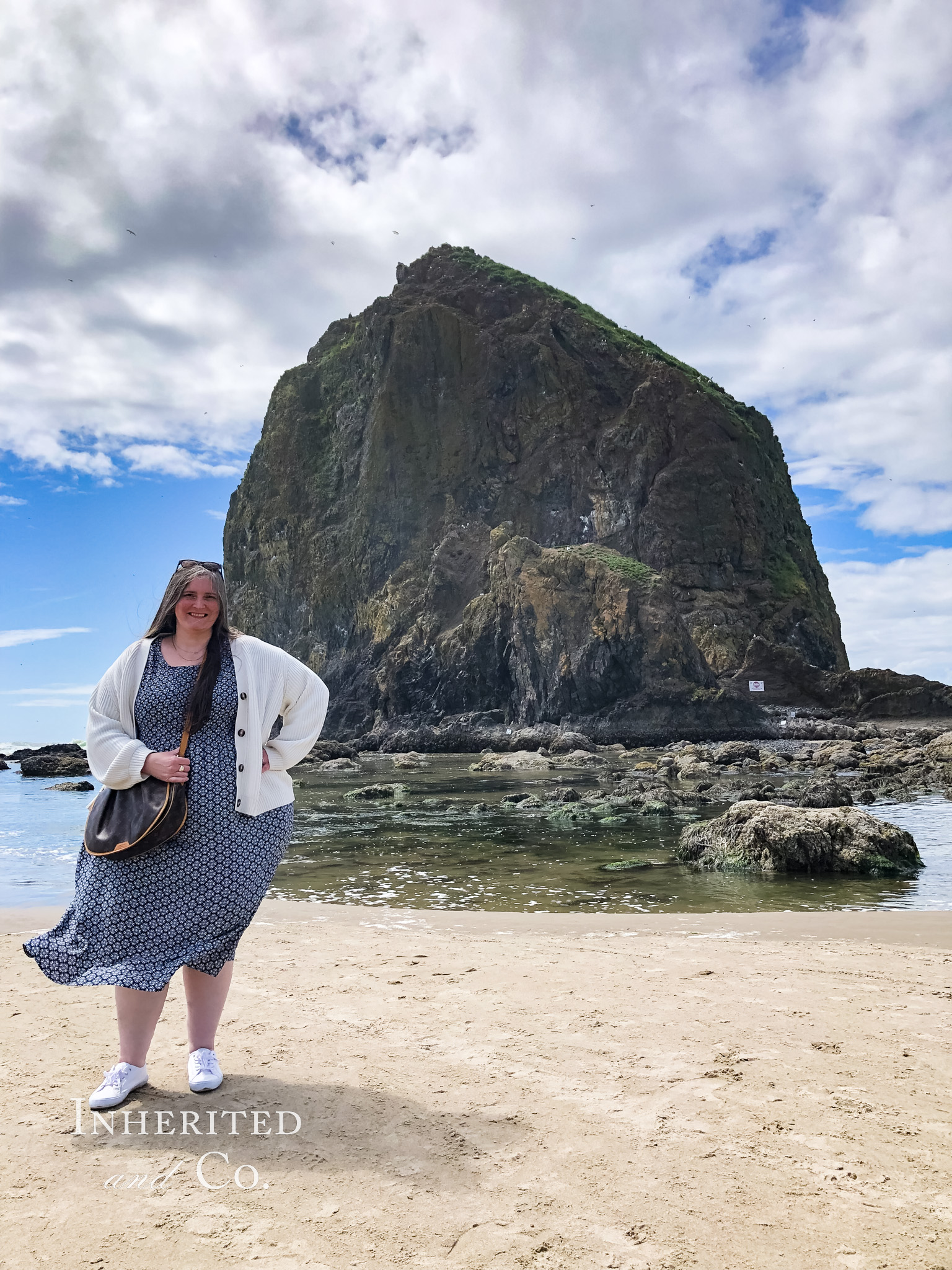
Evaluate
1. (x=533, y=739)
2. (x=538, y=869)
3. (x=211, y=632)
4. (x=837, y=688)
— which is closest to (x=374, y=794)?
(x=538, y=869)

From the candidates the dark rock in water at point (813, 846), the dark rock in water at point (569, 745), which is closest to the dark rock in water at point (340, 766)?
the dark rock in water at point (569, 745)

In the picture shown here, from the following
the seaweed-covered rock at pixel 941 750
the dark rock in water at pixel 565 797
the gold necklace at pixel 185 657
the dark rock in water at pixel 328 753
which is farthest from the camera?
the dark rock in water at pixel 328 753

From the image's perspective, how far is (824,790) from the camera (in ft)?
53.4

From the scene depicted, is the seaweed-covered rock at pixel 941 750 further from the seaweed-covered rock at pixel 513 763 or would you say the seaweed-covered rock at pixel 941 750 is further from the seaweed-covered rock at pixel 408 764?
the seaweed-covered rock at pixel 408 764

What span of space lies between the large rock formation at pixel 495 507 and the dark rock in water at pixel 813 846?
45.5m

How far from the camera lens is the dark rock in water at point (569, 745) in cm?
4156

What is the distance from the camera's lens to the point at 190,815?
3688 mm

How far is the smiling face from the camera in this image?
3.99 metres

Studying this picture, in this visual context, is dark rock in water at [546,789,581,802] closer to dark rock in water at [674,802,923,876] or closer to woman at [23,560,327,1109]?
dark rock in water at [674,802,923,876]

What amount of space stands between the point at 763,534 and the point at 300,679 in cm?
7947

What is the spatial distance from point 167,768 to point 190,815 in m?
0.22

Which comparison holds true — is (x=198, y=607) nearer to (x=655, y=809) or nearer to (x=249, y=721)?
(x=249, y=721)

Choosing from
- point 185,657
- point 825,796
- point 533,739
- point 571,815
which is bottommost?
point 571,815

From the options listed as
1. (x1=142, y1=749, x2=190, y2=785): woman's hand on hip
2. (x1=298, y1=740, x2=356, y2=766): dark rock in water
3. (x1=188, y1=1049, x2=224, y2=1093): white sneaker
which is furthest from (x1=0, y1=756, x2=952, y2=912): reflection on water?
(x1=298, y1=740, x2=356, y2=766): dark rock in water
